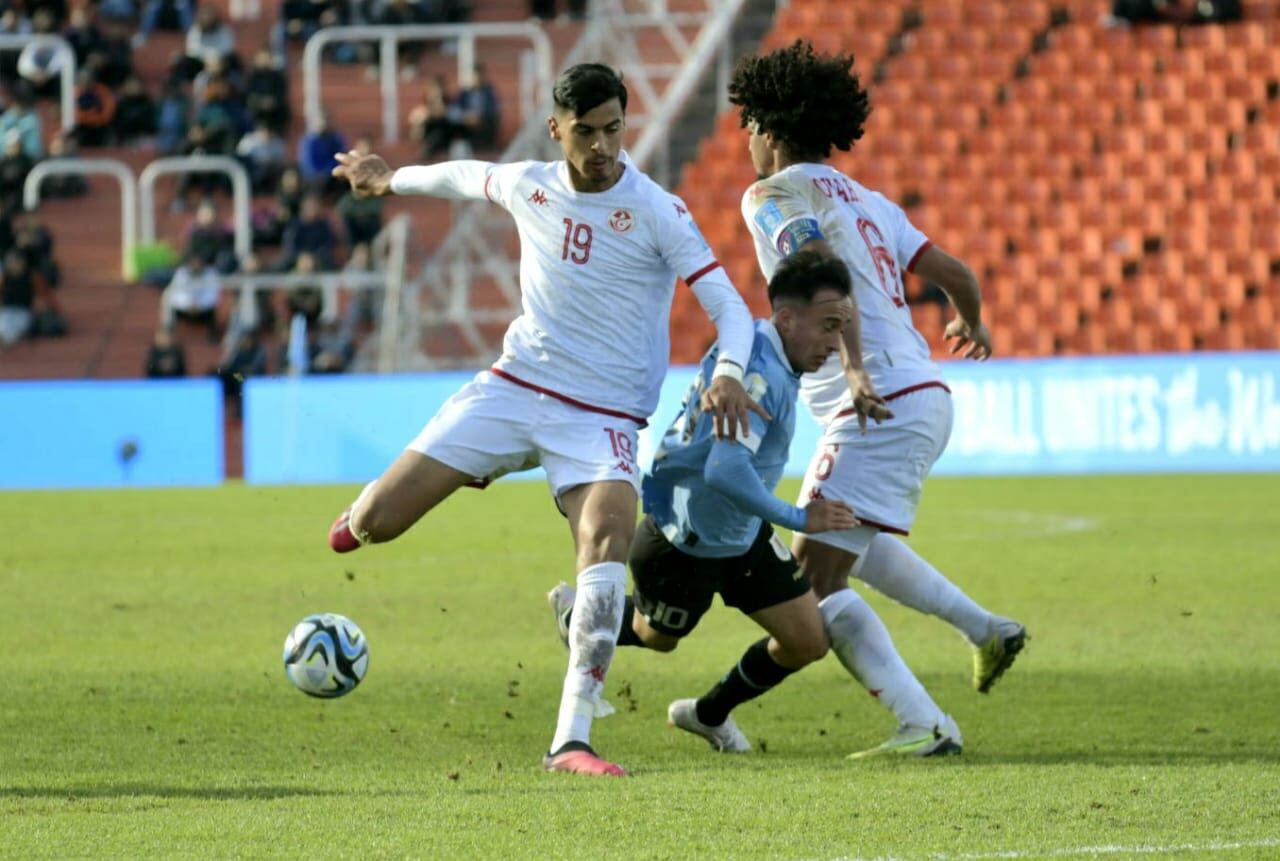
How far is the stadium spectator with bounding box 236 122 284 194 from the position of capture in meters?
25.1

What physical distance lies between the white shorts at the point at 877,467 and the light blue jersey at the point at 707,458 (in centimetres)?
39

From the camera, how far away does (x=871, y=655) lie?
20.4 ft

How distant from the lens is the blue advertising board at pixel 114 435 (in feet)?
66.6

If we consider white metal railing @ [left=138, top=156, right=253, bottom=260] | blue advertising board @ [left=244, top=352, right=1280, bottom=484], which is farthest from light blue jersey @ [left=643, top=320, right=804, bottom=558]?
white metal railing @ [left=138, top=156, right=253, bottom=260]

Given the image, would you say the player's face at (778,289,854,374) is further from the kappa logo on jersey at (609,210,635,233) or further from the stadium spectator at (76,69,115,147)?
the stadium spectator at (76,69,115,147)

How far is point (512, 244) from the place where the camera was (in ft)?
81.9

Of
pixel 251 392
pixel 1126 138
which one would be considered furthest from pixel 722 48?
pixel 251 392

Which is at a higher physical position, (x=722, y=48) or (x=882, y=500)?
(x=882, y=500)

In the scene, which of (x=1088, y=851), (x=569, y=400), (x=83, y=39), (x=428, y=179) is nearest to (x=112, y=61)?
(x=83, y=39)

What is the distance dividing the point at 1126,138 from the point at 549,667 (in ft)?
57.6

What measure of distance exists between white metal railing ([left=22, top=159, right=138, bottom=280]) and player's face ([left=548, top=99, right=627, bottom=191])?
58.6 ft

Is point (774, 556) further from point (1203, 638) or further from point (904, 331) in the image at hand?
point (1203, 638)

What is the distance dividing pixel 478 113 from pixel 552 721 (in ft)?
61.1

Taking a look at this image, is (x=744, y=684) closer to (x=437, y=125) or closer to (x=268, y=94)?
(x=437, y=125)
